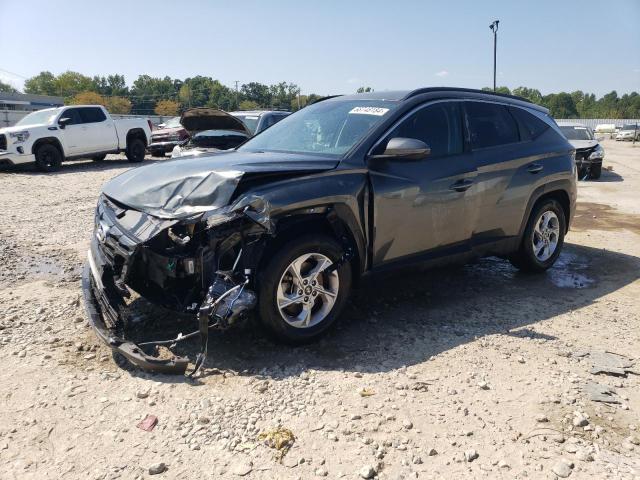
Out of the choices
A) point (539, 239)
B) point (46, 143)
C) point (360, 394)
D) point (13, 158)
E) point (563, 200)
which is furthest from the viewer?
point (46, 143)

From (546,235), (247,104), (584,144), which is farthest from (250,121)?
(247,104)

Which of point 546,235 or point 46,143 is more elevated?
point 46,143

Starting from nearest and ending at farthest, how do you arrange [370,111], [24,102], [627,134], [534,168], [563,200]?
[370,111] → [534,168] → [563,200] → [627,134] → [24,102]

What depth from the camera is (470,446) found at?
2.74 m

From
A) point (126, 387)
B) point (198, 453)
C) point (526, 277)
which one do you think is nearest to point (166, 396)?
point (126, 387)

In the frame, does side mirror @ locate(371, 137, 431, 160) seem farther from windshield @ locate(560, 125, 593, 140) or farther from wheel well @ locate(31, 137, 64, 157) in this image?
windshield @ locate(560, 125, 593, 140)

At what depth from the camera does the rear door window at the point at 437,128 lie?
4.42 m

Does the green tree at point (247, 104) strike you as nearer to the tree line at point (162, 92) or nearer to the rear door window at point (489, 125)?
the tree line at point (162, 92)

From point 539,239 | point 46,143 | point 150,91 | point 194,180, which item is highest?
point 150,91

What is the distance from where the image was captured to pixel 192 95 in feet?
374

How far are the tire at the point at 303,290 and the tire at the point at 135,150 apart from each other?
16.0 metres

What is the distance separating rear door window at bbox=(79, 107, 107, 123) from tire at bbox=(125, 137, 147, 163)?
129 centimetres

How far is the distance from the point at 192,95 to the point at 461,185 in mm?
117166

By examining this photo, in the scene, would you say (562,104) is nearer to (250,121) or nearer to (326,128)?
(250,121)
